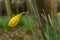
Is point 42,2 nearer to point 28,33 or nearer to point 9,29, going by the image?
point 28,33

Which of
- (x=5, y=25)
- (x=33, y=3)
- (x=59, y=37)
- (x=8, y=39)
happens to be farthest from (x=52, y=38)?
(x=5, y=25)

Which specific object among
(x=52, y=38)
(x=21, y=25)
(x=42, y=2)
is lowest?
(x=21, y=25)

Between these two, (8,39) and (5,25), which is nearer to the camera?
(8,39)

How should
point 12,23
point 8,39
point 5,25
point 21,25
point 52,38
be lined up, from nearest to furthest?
1. point 52,38
2. point 12,23
3. point 8,39
4. point 5,25
5. point 21,25

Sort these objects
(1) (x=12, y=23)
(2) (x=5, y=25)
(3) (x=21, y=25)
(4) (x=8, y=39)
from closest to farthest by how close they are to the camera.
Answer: (1) (x=12, y=23)
(4) (x=8, y=39)
(2) (x=5, y=25)
(3) (x=21, y=25)

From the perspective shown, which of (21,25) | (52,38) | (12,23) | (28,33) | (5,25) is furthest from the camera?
(21,25)

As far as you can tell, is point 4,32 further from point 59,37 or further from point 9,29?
point 59,37

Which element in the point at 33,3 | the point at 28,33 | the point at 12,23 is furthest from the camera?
the point at 28,33

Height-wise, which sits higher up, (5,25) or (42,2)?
(42,2)

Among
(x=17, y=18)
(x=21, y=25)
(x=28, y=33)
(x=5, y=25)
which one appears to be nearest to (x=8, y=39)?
(x=28, y=33)
